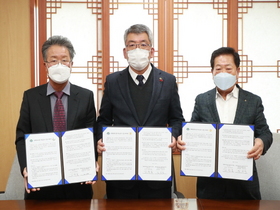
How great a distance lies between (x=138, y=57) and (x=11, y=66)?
2.01 meters

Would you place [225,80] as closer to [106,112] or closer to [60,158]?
[106,112]

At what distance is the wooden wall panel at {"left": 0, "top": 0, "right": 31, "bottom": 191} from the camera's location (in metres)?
3.50

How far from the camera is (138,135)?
76.4 inches

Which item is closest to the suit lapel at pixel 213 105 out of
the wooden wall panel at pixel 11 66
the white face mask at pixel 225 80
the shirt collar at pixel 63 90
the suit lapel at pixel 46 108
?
the white face mask at pixel 225 80

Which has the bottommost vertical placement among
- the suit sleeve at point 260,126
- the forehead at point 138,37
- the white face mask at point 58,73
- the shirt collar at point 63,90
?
the suit sleeve at point 260,126

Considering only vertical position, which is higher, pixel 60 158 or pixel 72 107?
pixel 72 107

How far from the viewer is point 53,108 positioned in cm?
208

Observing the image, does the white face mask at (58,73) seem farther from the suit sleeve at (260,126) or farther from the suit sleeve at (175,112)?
the suit sleeve at (260,126)

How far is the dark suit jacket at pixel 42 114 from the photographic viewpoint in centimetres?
202

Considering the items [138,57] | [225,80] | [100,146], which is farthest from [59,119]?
[225,80]

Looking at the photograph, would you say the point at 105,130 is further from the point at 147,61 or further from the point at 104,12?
the point at 104,12

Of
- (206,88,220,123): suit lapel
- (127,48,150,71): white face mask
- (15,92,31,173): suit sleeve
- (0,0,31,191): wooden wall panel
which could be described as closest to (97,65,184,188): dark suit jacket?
(127,48,150,71): white face mask

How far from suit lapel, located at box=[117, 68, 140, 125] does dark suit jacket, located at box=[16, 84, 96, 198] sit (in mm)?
254

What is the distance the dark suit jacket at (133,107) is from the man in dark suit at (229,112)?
0.20 m
